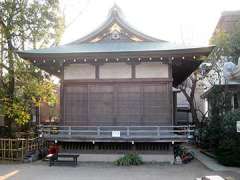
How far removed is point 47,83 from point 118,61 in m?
7.78

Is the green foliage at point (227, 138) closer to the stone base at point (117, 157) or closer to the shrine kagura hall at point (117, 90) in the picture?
the shrine kagura hall at point (117, 90)

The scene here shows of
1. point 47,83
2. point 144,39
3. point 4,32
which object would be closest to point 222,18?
point 144,39

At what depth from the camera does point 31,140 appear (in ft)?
69.0

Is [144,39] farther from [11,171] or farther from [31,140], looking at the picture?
[11,171]

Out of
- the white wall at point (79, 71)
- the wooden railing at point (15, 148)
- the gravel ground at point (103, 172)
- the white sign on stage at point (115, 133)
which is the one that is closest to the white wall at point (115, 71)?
the white wall at point (79, 71)

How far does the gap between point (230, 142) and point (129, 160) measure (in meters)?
5.24

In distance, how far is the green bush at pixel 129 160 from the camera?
17781 mm

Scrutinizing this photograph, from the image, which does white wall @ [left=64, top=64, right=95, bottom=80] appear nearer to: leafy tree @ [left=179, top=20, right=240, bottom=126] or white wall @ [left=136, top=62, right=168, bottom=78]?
white wall @ [left=136, top=62, right=168, bottom=78]

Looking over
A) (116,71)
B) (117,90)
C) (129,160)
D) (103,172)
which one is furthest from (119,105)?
(103,172)

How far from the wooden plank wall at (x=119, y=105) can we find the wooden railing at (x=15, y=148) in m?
3.10

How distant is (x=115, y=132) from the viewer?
18.0 meters

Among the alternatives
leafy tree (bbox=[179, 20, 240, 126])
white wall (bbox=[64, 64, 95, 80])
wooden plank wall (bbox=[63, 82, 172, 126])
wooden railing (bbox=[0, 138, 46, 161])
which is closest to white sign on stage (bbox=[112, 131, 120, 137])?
wooden plank wall (bbox=[63, 82, 172, 126])

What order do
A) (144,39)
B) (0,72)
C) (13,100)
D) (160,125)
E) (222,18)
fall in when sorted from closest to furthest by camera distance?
(160,125) → (144,39) → (13,100) → (0,72) → (222,18)

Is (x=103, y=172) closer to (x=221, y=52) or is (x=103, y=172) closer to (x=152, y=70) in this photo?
(x=152, y=70)
